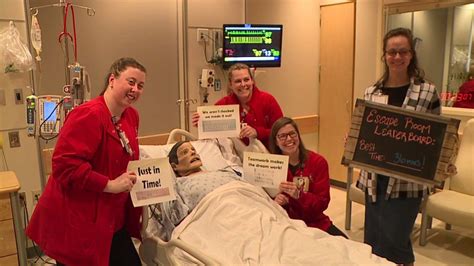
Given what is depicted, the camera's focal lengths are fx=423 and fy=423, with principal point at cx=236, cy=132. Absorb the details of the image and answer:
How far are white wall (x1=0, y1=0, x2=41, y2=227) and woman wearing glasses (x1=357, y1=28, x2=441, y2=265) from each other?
2.50 metres

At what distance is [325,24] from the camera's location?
196 inches

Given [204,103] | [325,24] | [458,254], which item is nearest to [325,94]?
[325,24]

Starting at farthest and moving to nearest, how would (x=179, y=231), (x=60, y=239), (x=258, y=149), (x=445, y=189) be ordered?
1. (x=445, y=189)
2. (x=258, y=149)
3. (x=179, y=231)
4. (x=60, y=239)

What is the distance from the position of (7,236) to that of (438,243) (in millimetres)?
3243

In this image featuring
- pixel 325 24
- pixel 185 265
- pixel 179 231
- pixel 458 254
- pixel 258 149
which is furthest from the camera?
pixel 325 24

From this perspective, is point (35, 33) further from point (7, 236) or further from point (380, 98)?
point (380, 98)

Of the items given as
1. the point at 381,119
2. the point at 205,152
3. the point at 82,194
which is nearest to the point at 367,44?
the point at 205,152

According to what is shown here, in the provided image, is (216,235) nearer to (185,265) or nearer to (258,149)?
(185,265)

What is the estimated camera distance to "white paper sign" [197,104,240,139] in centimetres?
284

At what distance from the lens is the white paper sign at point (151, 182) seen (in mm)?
1957

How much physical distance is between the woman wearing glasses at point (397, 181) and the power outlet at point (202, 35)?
2.30 meters

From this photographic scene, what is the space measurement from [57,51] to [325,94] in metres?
3.02

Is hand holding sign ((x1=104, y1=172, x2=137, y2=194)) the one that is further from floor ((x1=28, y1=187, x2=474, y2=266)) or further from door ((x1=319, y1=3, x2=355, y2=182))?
door ((x1=319, y1=3, x2=355, y2=182))

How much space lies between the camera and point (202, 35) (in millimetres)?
4191
